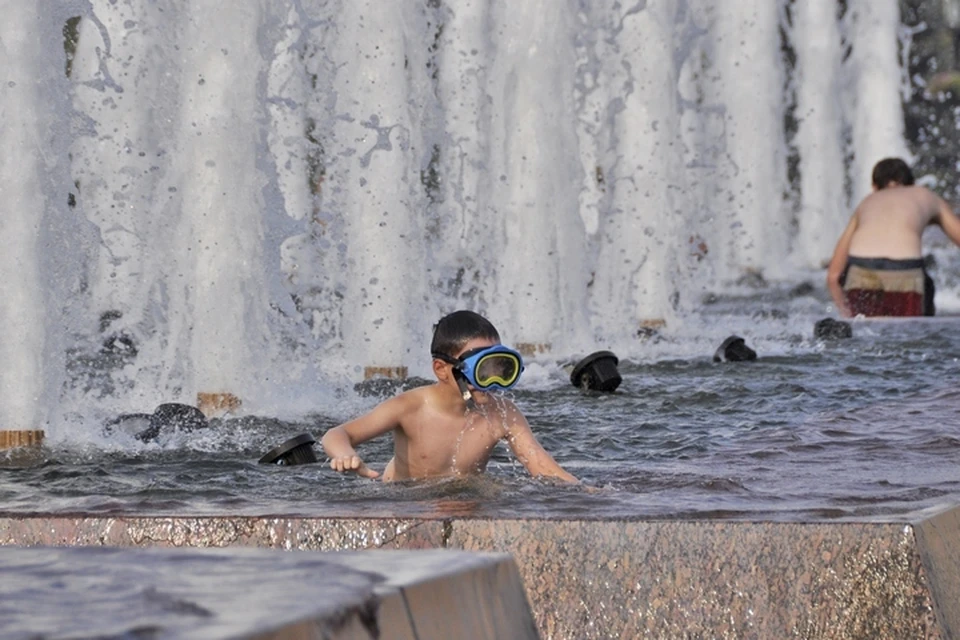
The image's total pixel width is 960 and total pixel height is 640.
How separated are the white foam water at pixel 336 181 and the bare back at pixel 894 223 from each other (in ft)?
6.61

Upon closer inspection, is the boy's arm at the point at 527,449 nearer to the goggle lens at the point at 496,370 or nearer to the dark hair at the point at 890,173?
the goggle lens at the point at 496,370

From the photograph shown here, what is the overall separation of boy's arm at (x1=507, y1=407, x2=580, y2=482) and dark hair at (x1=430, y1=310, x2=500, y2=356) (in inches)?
13.6

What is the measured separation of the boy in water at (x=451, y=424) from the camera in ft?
17.8

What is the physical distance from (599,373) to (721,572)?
6.04 metres

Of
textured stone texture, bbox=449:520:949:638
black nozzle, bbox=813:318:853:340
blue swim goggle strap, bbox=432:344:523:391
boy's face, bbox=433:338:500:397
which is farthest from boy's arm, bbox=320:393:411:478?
black nozzle, bbox=813:318:853:340

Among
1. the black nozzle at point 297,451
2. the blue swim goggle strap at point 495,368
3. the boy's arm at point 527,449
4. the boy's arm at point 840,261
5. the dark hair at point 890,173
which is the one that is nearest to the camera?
the blue swim goggle strap at point 495,368

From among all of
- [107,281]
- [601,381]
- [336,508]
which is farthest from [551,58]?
[336,508]

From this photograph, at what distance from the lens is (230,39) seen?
9.60 metres

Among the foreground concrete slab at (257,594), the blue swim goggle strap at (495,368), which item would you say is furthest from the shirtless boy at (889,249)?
the foreground concrete slab at (257,594)

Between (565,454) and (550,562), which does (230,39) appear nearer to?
(565,454)

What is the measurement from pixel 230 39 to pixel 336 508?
5.79 meters

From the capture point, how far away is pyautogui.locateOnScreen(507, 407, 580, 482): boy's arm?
5.51 meters

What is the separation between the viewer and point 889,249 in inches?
489

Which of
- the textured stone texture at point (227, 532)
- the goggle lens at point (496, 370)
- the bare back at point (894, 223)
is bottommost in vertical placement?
the textured stone texture at point (227, 532)
